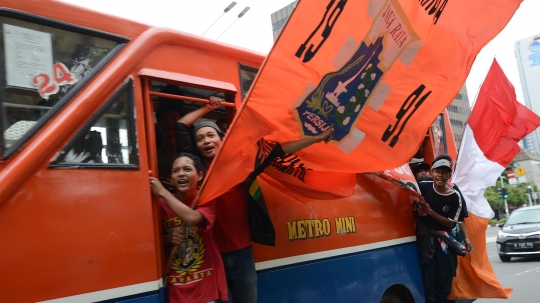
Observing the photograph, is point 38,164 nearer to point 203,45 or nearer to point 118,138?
point 118,138

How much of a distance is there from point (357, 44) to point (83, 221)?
75.0 inches

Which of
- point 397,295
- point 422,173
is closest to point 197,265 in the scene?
point 397,295

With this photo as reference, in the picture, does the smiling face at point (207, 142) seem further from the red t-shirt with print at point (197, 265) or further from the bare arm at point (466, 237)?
the bare arm at point (466, 237)

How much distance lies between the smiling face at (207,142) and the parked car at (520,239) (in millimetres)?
12606

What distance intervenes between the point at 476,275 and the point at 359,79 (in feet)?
11.7

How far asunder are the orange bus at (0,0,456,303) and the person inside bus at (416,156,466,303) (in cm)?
206

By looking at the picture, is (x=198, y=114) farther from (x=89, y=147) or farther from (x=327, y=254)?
(x=327, y=254)

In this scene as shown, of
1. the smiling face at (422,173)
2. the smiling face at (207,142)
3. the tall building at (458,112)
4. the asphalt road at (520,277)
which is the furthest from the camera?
the tall building at (458,112)

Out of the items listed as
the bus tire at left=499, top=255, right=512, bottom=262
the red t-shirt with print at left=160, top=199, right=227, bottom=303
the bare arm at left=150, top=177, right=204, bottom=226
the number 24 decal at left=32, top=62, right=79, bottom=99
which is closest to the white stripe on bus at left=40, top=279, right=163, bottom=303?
the red t-shirt with print at left=160, top=199, right=227, bottom=303

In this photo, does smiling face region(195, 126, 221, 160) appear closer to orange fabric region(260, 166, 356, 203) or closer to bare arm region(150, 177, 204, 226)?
orange fabric region(260, 166, 356, 203)

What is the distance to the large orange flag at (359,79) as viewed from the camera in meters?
2.77

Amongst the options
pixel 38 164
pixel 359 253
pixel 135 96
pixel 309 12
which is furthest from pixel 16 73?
pixel 359 253

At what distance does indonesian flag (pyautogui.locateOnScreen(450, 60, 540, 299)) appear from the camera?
18.5 feet

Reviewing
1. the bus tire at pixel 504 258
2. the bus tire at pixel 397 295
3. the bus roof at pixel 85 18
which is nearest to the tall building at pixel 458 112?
the bus tire at pixel 504 258
